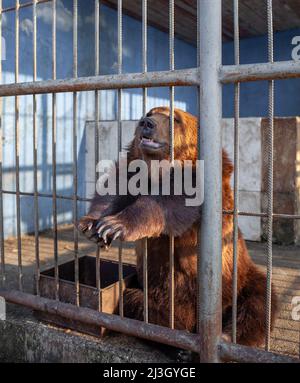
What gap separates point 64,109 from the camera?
21.9 ft

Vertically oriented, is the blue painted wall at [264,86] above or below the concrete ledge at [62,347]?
above

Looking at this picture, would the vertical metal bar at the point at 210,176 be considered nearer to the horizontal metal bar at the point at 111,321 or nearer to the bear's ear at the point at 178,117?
the horizontal metal bar at the point at 111,321

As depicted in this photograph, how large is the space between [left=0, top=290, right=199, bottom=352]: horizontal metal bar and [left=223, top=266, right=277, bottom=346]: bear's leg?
0.49m

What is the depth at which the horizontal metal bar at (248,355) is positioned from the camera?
1.97 m

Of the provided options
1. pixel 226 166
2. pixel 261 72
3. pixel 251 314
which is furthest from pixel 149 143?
pixel 251 314

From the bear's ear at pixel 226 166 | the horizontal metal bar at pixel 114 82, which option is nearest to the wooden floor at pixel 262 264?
the bear's ear at pixel 226 166

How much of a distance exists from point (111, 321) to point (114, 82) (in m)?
1.38

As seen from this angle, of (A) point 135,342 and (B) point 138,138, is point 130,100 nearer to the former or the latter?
(B) point 138,138

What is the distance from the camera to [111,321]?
243cm

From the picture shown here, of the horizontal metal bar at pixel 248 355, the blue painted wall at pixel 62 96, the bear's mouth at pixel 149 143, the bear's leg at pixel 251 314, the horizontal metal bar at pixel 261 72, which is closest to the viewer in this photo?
the horizontal metal bar at pixel 261 72

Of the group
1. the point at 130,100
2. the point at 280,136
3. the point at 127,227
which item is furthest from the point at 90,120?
the point at 127,227

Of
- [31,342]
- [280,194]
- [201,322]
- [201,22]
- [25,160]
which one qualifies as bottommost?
[31,342]

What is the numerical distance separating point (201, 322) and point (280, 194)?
154 inches

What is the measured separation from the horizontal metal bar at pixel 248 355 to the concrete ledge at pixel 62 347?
44 centimetres
